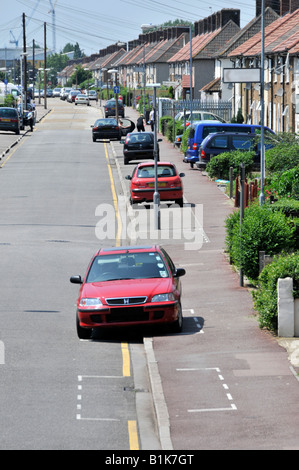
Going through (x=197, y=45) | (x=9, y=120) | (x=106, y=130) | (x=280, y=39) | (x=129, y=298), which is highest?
(x=197, y=45)

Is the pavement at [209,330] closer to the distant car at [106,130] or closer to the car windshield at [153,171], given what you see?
the car windshield at [153,171]

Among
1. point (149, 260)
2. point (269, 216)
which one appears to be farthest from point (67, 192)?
point (149, 260)

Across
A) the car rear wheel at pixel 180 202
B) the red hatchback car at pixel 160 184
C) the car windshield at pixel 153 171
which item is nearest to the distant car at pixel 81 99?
the car windshield at pixel 153 171

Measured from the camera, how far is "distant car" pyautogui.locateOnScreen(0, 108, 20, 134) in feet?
226

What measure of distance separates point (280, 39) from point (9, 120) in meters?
20.1

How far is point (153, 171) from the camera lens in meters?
34.9

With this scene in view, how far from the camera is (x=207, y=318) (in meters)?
17.8

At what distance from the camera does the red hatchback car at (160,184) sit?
3391cm

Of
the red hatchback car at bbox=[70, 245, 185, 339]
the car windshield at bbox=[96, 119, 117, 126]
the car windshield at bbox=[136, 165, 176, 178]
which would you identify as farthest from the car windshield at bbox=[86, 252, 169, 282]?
the car windshield at bbox=[96, 119, 117, 126]

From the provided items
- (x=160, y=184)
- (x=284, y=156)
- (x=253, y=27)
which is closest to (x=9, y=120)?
(x=253, y=27)

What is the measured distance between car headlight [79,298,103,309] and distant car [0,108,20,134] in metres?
53.8

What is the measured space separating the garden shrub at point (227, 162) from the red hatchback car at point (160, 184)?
20.4 feet
